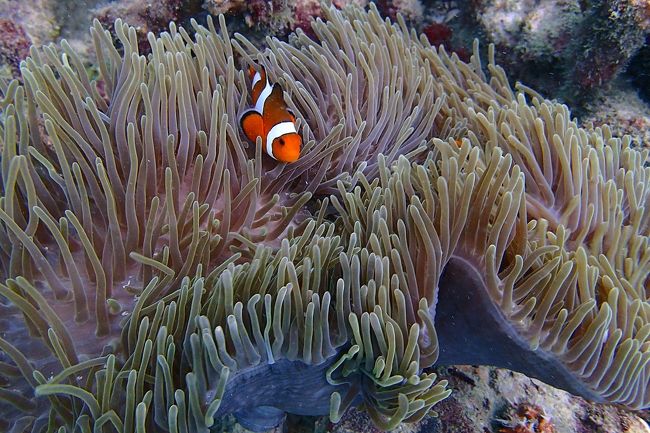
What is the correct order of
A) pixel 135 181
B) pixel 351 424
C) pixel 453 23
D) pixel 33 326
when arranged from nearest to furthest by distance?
pixel 33 326 < pixel 135 181 < pixel 351 424 < pixel 453 23

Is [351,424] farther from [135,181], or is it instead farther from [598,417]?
[135,181]

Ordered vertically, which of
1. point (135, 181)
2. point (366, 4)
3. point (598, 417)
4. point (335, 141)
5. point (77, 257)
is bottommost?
point (77, 257)

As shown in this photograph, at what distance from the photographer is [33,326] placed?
1661 mm

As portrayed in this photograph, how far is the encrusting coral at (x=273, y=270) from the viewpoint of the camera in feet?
5.14

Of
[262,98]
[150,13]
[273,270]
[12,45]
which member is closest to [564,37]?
[262,98]

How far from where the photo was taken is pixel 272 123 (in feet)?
7.08

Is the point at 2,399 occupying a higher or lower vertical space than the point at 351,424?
lower

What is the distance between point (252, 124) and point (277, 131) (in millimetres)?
161

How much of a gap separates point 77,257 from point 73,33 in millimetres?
2747

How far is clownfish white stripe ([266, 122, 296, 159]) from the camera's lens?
2098mm

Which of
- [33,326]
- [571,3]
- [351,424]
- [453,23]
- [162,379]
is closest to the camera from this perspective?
[162,379]

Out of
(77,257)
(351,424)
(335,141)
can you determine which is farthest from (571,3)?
(77,257)

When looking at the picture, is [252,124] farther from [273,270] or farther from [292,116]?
[273,270]

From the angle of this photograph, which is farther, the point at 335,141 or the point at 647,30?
the point at 647,30
